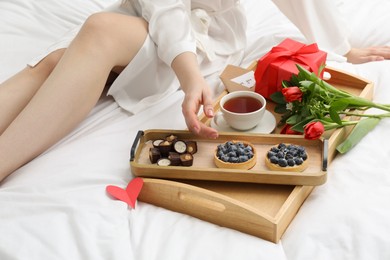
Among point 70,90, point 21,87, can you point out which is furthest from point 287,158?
point 21,87

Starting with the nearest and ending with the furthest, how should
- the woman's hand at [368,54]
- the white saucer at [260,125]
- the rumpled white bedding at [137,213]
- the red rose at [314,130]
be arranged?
the rumpled white bedding at [137,213] < the red rose at [314,130] < the white saucer at [260,125] < the woman's hand at [368,54]

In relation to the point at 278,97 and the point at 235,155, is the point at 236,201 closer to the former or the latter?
the point at 235,155

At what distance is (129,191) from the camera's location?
3.05 ft

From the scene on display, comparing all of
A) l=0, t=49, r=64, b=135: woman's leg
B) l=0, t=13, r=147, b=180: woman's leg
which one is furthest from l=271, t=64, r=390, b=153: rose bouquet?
l=0, t=49, r=64, b=135: woman's leg

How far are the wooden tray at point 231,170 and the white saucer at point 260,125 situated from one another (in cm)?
5

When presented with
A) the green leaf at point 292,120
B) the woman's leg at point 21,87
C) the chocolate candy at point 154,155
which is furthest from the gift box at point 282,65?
the woman's leg at point 21,87

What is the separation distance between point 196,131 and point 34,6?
0.84 m

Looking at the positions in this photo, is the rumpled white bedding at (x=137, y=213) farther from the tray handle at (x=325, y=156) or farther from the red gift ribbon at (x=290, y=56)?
the red gift ribbon at (x=290, y=56)

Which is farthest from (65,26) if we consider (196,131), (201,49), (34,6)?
(196,131)

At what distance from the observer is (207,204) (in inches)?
35.2

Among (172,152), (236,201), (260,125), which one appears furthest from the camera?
(260,125)

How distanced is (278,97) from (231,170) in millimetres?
267

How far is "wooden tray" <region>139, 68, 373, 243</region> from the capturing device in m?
0.84

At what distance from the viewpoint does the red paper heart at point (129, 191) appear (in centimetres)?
92
